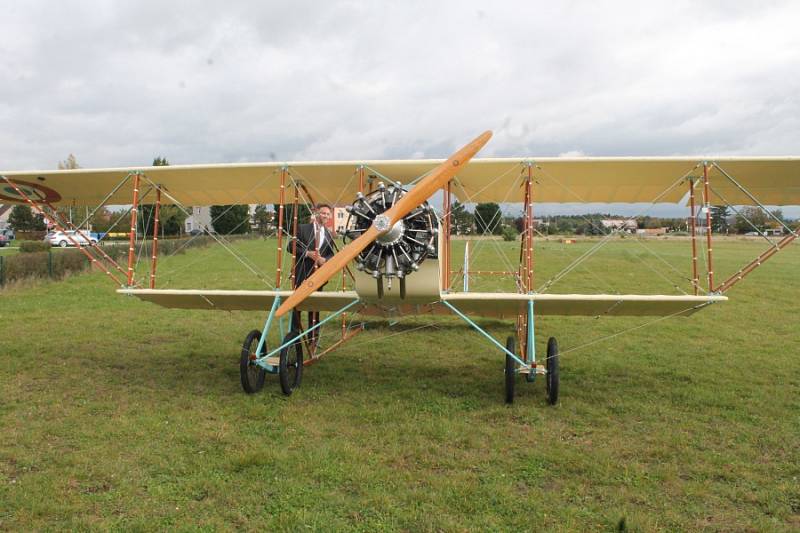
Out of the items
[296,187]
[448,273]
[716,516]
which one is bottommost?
[716,516]

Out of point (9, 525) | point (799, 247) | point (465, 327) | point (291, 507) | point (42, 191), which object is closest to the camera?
point (9, 525)

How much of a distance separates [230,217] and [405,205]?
38799mm

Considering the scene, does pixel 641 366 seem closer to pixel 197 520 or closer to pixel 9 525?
pixel 197 520

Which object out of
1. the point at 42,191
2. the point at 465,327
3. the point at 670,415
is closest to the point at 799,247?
the point at 465,327

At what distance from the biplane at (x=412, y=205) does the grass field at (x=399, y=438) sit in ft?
2.31

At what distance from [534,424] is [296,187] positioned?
4.09 meters

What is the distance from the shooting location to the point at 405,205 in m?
5.93

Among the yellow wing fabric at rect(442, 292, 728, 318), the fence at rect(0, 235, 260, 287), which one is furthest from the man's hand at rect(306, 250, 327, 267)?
the fence at rect(0, 235, 260, 287)

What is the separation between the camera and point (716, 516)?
4074mm

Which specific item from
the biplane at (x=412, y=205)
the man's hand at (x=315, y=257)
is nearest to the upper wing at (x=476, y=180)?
the biplane at (x=412, y=205)

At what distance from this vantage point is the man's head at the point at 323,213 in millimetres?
8048

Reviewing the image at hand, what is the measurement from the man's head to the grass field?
215 cm

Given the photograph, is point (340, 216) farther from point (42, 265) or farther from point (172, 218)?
point (172, 218)

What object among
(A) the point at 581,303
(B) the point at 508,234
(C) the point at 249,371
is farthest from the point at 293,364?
(B) the point at 508,234
